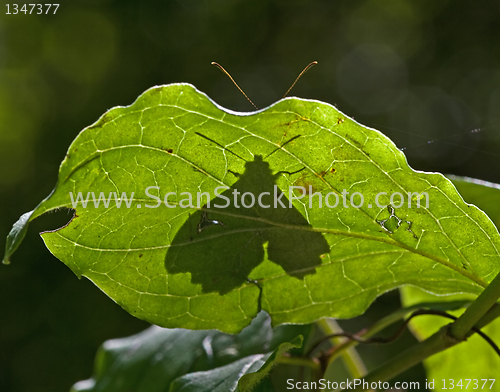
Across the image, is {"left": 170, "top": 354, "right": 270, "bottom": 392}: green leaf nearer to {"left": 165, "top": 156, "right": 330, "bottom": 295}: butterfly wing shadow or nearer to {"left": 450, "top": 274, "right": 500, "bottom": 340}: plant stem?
{"left": 165, "top": 156, "right": 330, "bottom": 295}: butterfly wing shadow

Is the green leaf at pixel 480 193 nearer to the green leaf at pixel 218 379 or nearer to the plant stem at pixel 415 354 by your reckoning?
the plant stem at pixel 415 354

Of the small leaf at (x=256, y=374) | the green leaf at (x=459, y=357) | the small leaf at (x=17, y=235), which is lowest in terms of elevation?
the green leaf at (x=459, y=357)

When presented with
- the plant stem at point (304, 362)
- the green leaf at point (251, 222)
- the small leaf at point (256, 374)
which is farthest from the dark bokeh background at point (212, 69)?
the small leaf at point (256, 374)

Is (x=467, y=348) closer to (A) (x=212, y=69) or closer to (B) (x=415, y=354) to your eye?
(B) (x=415, y=354)

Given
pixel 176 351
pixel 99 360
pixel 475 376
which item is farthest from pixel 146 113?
pixel 475 376

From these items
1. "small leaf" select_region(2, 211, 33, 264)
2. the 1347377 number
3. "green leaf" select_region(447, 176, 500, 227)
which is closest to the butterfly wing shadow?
"small leaf" select_region(2, 211, 33, 264)

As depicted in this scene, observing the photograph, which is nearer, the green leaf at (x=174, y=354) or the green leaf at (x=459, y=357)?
the green leaf at (x=174, y=354)

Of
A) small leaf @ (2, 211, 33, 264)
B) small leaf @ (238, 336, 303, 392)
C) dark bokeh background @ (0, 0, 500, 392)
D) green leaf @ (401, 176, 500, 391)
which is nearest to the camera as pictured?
small leaf @ (2, 211, 33, 264)
